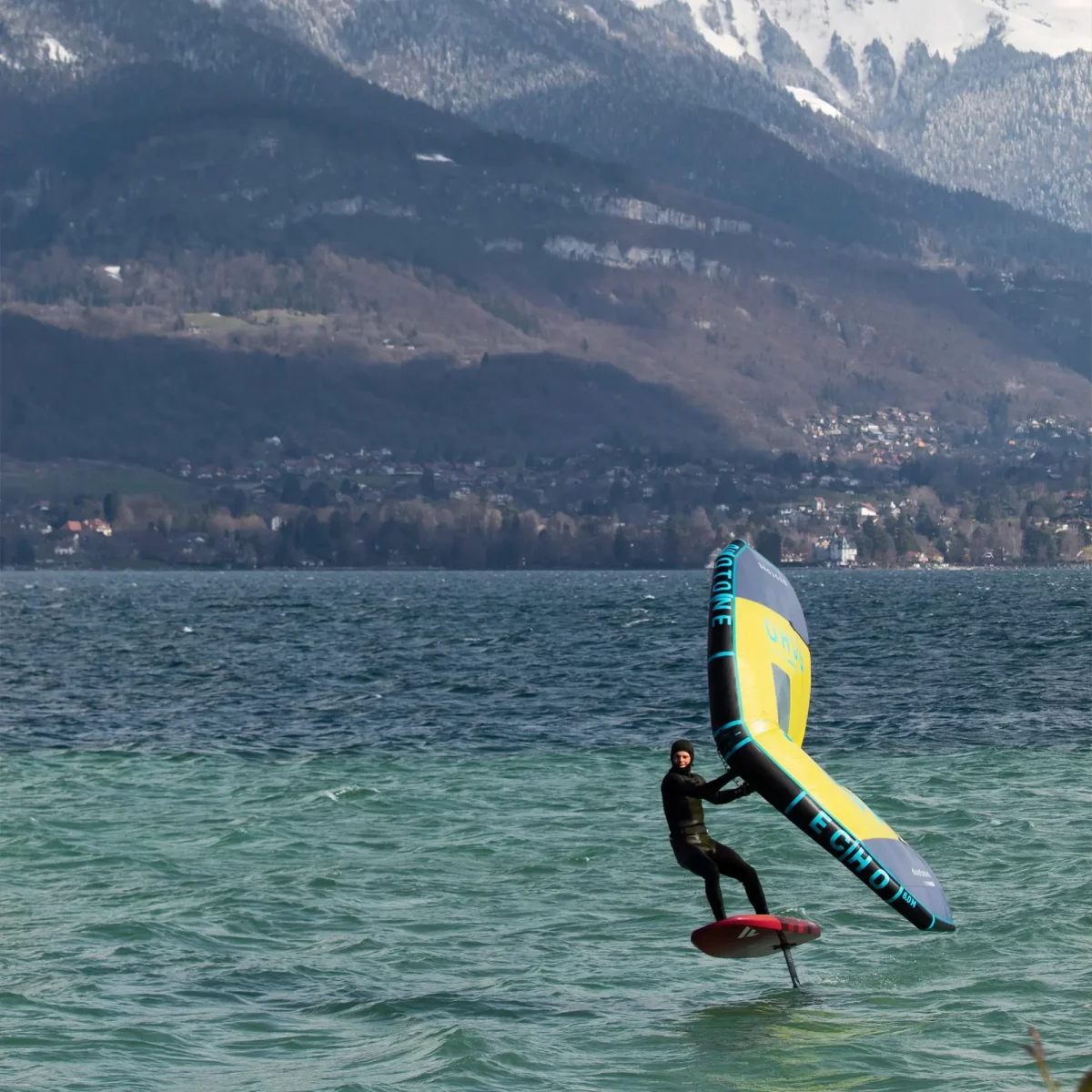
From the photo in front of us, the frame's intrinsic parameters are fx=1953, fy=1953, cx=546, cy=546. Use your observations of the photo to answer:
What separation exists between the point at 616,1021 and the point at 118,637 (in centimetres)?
10054

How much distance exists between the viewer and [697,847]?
2469 cm

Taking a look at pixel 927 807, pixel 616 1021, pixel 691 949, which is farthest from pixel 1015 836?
pixel 616 1021

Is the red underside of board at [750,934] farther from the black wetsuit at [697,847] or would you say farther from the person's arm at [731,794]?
the person's arm at [731,794]

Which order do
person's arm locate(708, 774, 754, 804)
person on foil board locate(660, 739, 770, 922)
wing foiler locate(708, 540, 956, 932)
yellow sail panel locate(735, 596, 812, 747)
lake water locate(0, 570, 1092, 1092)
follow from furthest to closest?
person on foil board locate(660, 739, 770, 922) < lake water locate(0, 570, 1092, 1092) < person's arm locate(708, 774, 754, 804) < yellow sail panel locate(735, 596, 812, 747) < wing foiler locate(708, 540, 956, 932)

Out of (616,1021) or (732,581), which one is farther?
(616,1021)

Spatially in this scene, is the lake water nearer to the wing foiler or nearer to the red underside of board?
the red underside of board

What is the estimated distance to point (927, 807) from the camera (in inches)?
1683

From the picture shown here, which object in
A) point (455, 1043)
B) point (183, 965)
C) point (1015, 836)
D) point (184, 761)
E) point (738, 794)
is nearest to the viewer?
point (738, 794)

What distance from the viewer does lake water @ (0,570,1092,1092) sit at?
2414cm

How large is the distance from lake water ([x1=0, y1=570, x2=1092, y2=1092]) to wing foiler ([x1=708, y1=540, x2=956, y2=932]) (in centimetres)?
301

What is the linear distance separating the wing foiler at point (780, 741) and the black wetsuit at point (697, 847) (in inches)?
68.6

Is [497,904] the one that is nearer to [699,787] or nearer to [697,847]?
[697,847]

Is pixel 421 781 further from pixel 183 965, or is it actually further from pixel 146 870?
pixel 183 965

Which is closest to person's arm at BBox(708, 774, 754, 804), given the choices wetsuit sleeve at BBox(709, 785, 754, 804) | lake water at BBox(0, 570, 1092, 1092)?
wetsuit sleeve at BBox(709, 785, 754, 804)
